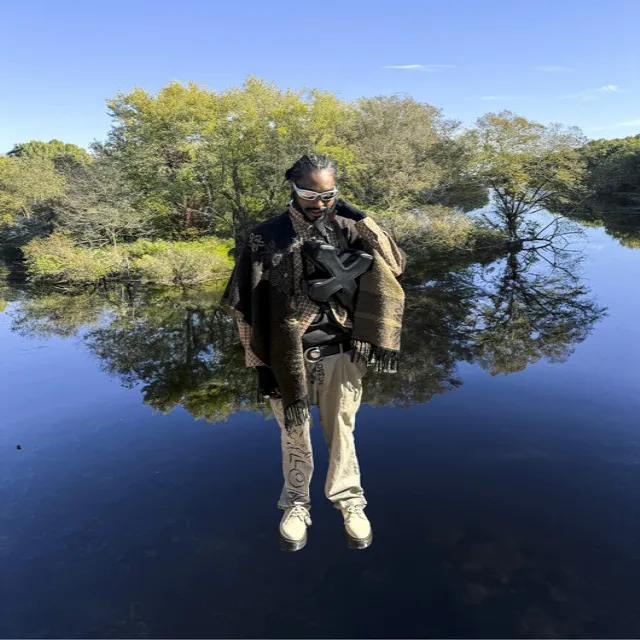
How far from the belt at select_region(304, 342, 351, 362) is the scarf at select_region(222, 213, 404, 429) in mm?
64

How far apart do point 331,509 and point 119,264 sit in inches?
585

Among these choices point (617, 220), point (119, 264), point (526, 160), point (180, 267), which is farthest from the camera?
point (617, 220)

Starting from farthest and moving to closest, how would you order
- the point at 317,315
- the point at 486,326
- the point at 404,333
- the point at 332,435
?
the point at 486,326
the point at 404,333
the point at 332,435
the point at 317,315

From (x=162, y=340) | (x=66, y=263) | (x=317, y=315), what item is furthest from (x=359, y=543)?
(x=66, y=263)

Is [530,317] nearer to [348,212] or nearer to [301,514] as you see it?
[348,212]

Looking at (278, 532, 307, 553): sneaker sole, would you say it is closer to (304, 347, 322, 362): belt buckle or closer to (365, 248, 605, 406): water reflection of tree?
(304, 347, 322, 362): belt buckle

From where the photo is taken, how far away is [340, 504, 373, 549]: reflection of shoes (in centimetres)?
249

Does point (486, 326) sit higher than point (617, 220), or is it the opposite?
point (617, 220)

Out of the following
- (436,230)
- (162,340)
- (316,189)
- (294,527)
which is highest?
(316,189)

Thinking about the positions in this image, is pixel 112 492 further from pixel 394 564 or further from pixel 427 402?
pixel 427 402

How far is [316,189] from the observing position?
2.29 meters

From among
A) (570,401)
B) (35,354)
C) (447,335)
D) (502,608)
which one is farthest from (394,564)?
(35,354)

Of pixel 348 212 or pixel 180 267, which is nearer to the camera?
pixel 348 212

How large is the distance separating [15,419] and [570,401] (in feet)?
18.6
